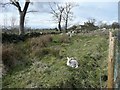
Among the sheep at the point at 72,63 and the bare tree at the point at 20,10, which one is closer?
the sheep at the point at 72,63

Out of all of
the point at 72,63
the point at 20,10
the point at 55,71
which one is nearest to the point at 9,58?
the point at 55,71

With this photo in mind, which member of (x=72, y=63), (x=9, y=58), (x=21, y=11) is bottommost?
(x=72, y=63)

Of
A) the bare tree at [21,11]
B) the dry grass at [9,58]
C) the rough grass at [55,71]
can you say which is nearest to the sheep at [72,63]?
the rough grass at [55,71]

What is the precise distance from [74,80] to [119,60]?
1397 mm

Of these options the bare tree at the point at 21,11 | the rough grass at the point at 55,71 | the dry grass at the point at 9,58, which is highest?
the bare tree at the point at 21,11

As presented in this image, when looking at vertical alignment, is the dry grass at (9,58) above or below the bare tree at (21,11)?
below

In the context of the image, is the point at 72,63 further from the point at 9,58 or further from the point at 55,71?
the point at 9,58

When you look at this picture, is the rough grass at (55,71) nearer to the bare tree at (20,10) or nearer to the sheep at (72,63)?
the sheep at (72,63)

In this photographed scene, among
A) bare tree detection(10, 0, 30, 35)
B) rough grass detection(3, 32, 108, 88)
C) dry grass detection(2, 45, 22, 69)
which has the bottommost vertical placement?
rough grass detection(3, 32, 108, 88)

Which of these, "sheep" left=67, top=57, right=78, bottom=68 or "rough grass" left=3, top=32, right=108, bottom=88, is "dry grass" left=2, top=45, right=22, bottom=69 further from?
"sheep" left=67, top=57, right=78, bottom=68

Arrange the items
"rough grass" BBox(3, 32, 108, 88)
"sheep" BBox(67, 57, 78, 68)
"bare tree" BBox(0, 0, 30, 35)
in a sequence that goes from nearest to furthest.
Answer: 1. "rough grass" BBox(3, 32, 108, 88)
2. "sheep" BBox(67, 57, 78, 68)
3. "bare tree" BBox(0, 0, 30, 35)

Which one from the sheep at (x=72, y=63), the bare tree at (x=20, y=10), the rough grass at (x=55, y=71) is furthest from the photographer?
the bare tree at (x=20, y=10)

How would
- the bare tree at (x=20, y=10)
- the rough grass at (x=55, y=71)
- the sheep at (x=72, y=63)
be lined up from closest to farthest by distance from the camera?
1. the rough grass at (x=55, y=71)
2. the sheep at (x=72, y=63)
3. the bare tree at (x=20, y=10)

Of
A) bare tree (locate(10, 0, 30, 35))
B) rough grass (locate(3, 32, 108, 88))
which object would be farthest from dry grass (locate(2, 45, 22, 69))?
bare tree (locate(10, 0, 30, 35))
